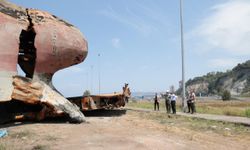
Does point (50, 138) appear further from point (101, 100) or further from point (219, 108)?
point (219, 108)

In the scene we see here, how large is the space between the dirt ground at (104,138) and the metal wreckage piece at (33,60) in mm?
891

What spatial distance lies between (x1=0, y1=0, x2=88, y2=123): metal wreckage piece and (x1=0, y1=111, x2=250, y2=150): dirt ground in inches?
35.1

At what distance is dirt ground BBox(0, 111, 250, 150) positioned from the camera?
465 inches

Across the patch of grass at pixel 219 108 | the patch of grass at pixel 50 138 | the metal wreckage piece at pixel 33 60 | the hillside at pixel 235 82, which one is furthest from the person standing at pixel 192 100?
the hillside at pixel 235 82

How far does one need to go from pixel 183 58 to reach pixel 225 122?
9961 millimetres

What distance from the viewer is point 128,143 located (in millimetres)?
11977

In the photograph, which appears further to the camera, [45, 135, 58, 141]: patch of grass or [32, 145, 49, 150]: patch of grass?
[45, 135, 58, 141]: patch of grass

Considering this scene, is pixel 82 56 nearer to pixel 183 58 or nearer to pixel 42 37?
pixel 42 37

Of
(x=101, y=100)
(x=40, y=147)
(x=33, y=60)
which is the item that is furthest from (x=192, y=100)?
(x=40, y=147)

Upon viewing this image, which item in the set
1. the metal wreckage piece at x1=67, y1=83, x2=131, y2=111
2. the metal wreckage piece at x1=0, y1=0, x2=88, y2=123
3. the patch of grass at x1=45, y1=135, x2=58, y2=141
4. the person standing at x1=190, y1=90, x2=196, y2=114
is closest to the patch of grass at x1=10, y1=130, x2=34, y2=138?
the patch of grass at x1=45, y1=135, x2=58, y2=141

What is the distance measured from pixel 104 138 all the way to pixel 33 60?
21.1ft

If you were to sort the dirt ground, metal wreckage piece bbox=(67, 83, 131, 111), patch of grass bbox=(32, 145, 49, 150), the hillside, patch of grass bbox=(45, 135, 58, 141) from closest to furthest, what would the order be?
patch of grass bbox=(32, 145, 49, 150), the dirt ground, patch of grass bbox=(45, 135, 58, 141), metal wreckage piece bbox=(67, 83, 131, 111), the hillside

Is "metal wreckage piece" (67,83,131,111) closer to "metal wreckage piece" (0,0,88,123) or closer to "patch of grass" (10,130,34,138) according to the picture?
"metal wreckage piece" (0,0,88,123)

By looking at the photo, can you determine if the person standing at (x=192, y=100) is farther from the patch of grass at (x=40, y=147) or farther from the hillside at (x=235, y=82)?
the hillside at (x=235, y=82)
